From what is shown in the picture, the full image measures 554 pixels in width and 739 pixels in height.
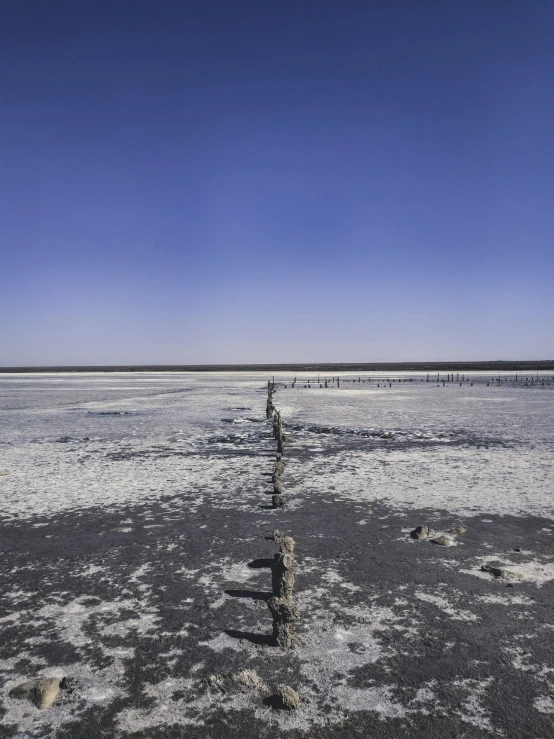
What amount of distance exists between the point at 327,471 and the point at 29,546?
637 cm

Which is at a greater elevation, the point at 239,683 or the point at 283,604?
the point at 283,604

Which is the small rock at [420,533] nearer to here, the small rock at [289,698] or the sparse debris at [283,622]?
the sparse debris at [283,622]

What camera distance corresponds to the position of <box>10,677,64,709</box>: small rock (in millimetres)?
3547

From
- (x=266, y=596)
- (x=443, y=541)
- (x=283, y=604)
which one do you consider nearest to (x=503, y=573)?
(x=443, y=541)

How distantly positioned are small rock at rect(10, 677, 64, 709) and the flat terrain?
0.05 meters

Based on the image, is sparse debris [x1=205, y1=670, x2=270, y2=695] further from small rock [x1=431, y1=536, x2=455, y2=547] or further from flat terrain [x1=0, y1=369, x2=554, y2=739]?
small rock [x1=431, y1=536, x2=455, y2=547]

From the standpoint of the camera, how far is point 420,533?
22.6 feet

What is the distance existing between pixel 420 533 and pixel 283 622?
3.15 m

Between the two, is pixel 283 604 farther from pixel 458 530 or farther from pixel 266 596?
pixel 458 530

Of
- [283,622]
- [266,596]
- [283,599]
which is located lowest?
[266,596]

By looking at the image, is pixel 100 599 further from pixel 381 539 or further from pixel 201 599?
pixel 381 539

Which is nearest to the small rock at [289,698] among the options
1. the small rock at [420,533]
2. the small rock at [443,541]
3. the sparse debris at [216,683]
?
the sparse debris at [216,683]

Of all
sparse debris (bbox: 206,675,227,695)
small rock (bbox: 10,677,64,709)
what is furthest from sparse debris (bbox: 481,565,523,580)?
small rock (bbox: 10,677,64,709)

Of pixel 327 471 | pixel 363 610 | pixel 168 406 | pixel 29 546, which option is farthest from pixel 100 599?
pixel 168 406
